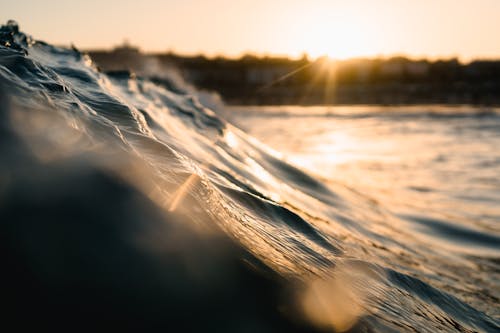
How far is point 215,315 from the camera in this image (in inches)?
40.1

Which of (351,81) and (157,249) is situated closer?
(157,249)

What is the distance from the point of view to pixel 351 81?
1154 inches

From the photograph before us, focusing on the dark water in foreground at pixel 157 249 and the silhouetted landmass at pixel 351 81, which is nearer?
the dark water in foreground at pixel 157 249

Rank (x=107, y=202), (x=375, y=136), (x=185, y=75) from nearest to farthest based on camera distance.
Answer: (x=107, y=202) < (x=375, y=136) < (x=185, y=75)

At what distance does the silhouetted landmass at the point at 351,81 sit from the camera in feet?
87.2

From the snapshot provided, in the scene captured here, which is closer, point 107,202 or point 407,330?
point 107,202

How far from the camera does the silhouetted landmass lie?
26.6 m

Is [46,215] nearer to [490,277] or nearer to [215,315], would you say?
[215,315]

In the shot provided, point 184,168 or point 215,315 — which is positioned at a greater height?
point 184,168

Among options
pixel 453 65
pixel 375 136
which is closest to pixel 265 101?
pixel 453 65

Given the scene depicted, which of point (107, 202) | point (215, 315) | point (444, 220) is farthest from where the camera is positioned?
point (444, 220)

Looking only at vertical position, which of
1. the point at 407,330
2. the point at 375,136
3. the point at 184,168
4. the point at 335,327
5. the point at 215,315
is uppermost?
the point at 184,168

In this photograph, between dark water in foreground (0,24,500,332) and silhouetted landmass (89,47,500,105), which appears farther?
silhouetted landmass (89,47,500,105)

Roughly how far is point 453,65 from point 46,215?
107 ft
